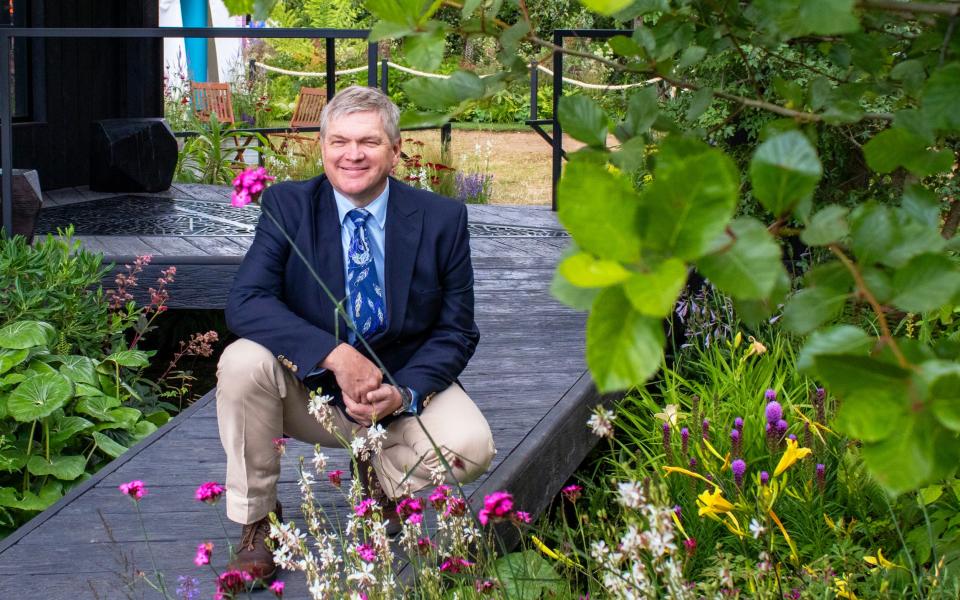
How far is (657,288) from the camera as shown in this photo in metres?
0.62

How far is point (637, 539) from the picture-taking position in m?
1.55

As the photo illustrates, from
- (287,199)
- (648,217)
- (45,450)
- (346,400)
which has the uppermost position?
(648,217)

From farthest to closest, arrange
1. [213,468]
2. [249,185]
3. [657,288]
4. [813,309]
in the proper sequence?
[213,468]
[249,185]
[813,309]
[657,288]

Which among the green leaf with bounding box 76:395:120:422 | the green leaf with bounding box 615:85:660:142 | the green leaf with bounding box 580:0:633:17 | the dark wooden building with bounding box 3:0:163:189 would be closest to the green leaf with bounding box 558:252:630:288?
the green leaf with bounding box 580:0:633:17

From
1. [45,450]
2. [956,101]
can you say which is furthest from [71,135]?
[956,101]

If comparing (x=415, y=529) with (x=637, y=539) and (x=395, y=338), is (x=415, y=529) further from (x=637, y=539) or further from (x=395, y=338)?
(x=395, y=338)

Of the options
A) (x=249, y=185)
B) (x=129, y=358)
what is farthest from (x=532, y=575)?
(x=129, y=358)

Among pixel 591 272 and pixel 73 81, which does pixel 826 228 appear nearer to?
pixel 591 272

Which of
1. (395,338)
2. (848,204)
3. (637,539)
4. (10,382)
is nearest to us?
(637,539)

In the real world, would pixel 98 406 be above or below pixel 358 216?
below

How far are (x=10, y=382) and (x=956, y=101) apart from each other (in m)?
3.30

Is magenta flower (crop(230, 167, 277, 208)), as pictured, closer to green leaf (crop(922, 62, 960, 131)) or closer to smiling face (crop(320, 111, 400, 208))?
smiling face (crop(320, 111, 400, 208))

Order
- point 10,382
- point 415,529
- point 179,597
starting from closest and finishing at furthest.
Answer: point 415,529 < point 179,597 < point 10,382

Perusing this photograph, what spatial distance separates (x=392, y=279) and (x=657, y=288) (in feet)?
7.34
